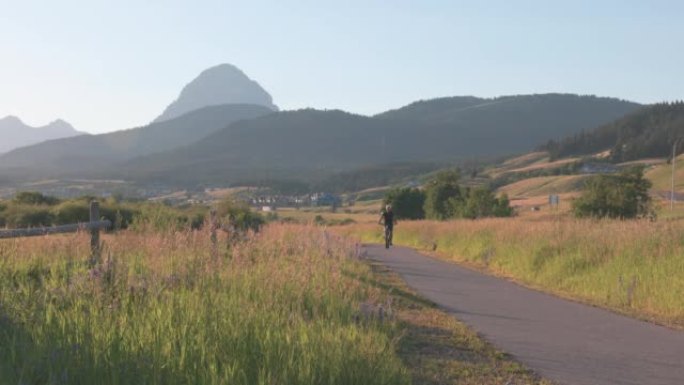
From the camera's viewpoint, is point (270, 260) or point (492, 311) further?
point (492, 311)

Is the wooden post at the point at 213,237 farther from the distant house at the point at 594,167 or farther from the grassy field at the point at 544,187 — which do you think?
the distant house at the point at 594,167

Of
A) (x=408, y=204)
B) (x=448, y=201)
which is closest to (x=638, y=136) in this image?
(x=408, y=204)

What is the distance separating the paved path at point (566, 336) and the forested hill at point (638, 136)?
15552cm

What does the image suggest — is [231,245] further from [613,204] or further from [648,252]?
[613,204]

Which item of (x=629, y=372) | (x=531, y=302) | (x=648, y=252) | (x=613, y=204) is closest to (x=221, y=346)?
(x=629, y=372)

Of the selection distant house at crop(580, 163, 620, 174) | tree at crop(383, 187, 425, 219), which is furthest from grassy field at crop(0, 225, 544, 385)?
distant house at crop(580, 163, 620, 174)

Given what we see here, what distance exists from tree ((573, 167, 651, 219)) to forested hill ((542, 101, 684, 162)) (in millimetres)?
129732

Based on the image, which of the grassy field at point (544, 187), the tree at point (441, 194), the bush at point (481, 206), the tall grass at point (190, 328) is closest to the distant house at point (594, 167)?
the grassy field at point (544, 187)

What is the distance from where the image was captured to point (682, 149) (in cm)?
15950

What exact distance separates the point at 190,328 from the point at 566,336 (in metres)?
5.17

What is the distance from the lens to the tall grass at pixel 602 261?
1172 centimetres

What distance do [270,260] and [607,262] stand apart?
7.32 m

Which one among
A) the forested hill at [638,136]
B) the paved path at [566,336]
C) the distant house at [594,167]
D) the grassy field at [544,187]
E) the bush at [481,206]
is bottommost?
the paved path at [566,336]

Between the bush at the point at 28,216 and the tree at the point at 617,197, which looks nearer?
the bush at the point at 28,216
